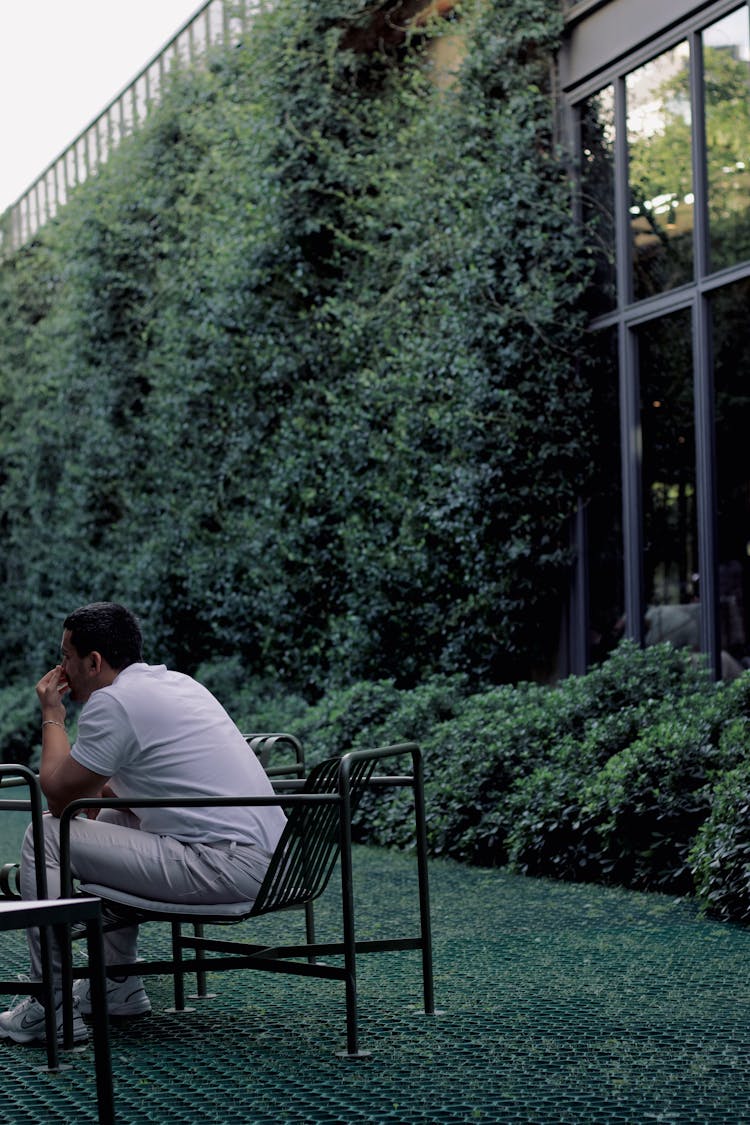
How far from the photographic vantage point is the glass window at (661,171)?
376 inches

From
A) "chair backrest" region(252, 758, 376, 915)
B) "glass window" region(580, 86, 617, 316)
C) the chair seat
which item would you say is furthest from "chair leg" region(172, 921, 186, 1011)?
"glass window" region(580, 86, 617, 316)

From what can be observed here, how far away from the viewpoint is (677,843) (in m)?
6.32

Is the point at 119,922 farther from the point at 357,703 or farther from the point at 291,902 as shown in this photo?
the point at 357,703

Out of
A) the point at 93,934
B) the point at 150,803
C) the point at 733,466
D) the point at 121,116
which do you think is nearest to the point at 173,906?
the point at 150,803

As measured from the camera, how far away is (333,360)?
12227 millimetres

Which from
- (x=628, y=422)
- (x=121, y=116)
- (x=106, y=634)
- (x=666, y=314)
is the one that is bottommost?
(x=106, y=634)

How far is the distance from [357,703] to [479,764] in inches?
83.3

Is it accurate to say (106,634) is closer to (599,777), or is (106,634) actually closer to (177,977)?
(177,977)

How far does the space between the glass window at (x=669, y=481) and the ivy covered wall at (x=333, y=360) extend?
2.07 feet

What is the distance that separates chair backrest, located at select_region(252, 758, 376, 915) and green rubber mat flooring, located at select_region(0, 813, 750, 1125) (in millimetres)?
399

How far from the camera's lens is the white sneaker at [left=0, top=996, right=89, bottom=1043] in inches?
153

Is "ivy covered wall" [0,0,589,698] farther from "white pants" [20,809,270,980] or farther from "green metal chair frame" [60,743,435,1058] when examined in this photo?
"white pants" [20,809,270,980]

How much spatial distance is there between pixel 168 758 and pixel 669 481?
20.7ft

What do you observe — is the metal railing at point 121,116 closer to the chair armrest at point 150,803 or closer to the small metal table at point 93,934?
the chair armrest at point 150,803
